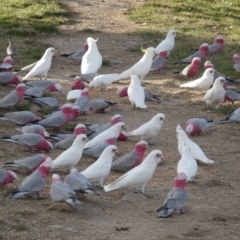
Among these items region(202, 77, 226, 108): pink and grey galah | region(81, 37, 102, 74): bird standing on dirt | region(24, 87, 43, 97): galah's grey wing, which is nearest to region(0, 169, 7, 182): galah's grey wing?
region(24, 87, 43, 97): galah's grey wing

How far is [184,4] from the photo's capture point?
17.7 meters

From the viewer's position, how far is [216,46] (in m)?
14.2

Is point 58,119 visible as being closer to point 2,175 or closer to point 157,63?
point 2,175

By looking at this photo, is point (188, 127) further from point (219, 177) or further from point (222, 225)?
point (222, 225)

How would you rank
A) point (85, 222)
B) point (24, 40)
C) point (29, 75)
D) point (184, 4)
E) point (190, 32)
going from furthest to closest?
point (184, 4) → point (190, 32) → point (24, 40) → point (29, 75) → point (85, 222)

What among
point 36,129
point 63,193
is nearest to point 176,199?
point 63,193

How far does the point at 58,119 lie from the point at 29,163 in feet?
5.75

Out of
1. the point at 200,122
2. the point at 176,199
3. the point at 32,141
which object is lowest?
the point at 200,122

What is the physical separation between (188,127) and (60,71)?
11.9 ft

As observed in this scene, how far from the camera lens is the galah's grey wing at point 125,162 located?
28.0 ft

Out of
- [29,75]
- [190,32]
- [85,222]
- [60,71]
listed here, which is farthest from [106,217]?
[190,32]

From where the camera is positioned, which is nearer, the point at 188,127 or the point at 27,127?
the point at 27,127

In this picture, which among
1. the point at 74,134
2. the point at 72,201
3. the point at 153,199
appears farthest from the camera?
the point at 74,134

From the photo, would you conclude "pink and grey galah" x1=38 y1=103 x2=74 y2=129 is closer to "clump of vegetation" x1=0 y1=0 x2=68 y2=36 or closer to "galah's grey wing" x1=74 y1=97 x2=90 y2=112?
"galah's grey wing" x1=74 y1=97 x2=90 y2=112
